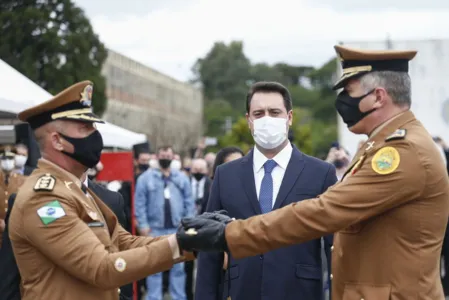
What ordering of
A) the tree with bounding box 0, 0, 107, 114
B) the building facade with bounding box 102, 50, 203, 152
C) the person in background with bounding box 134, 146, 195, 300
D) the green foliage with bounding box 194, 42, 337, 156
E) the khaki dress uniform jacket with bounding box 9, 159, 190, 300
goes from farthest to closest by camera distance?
the green foliage with bounding box 194, 42, 337, 156 < the building facade with bounding box 102, 50, 203, 152 < the tree with bounding box 0, 0, 107, 114 < the person in background with bounding box 134, 146, 195, 300 < the khaki dress uniform jacket with bounding box 9, 159, 190, 300

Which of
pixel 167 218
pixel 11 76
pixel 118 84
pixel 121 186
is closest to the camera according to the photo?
pixel 11 76

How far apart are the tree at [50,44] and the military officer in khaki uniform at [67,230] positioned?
25.5m

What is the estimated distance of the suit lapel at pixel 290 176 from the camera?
5781 millimetres

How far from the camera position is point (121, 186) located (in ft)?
46.1

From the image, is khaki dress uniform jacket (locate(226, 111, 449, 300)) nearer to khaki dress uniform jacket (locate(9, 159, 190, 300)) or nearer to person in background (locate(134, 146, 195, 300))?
khaki dress uniform jacket (locate(9, 159, 190, 300))

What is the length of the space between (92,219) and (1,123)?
1094 centimetres

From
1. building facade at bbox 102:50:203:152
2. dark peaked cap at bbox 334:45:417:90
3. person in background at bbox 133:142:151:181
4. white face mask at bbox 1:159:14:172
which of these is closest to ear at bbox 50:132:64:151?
dark peaked cap at bbox 334:45:417:90

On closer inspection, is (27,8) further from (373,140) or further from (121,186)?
(373,140)

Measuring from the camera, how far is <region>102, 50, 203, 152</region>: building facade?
182 feet

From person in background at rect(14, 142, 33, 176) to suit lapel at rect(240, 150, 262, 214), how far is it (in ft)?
16.1

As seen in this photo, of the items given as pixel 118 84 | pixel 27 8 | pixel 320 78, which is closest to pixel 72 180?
Answer: pixel 27 8

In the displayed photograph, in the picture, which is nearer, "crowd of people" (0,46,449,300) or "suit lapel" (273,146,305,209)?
"crowd of people" (0,46,449,300)

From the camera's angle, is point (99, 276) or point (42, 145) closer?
point (99, 276)

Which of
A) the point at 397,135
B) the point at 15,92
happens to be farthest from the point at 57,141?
the point at 15,92
